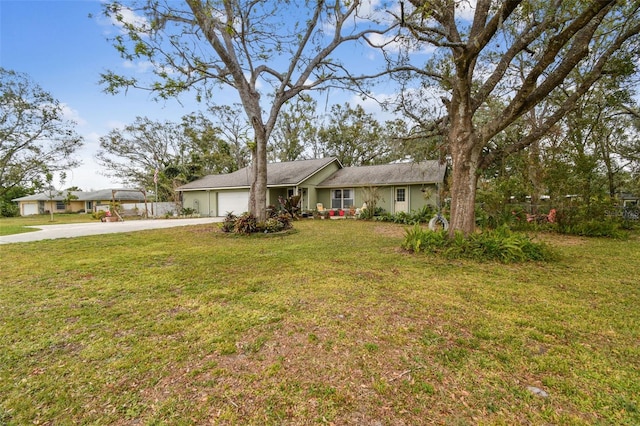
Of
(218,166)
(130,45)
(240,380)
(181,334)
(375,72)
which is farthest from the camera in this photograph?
(218,166)

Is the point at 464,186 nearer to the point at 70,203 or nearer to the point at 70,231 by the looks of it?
the point at 70,231

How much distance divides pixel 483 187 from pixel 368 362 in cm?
1216

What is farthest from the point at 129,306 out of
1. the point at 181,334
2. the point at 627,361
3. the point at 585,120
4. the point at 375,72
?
the point at 585,120

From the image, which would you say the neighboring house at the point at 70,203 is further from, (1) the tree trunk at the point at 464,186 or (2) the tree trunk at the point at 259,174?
(1) the tree trunk at the point at 464,186

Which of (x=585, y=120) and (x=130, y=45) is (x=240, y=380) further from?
(x=585, y=120)

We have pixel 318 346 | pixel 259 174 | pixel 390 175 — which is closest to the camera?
pixel 318 346

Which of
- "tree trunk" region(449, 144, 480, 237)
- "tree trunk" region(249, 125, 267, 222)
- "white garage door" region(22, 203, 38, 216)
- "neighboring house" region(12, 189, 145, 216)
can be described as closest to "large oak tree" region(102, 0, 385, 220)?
"tree trunk" region(249, 125, 267, 222)

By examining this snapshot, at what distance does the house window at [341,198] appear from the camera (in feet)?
58.4

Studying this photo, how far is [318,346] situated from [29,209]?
45.4m

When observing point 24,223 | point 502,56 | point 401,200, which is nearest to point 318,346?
point 502,56

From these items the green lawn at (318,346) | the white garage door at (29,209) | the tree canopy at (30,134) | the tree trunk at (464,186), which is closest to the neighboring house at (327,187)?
the tree trunk at (464,186)

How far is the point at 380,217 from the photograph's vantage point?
49.1 ft

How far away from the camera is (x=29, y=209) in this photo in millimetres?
32500

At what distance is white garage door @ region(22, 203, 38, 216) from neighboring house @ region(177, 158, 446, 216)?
975 inches
